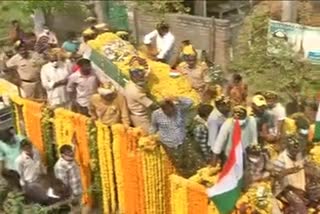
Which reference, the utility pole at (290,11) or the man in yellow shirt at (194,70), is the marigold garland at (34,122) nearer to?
the man in yellow shirt at (194,70)

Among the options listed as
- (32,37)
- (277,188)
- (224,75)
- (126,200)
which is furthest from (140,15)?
(277,188)

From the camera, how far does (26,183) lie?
38.2 feet

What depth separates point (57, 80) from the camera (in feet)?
41.6

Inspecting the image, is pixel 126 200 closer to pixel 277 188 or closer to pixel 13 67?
pixel 277 188

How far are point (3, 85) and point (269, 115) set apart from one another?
14.2 ft

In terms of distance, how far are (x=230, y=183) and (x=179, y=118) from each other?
130 centimetres

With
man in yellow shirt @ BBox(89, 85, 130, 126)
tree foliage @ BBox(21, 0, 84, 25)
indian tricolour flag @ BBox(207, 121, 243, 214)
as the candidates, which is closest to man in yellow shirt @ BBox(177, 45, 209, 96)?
man in yellow shirt @ BBox(89, 85, 130, 126)

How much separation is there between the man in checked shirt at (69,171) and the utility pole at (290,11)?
643 cm

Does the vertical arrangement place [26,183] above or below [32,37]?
below

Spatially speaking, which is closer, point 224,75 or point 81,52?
point 81,52

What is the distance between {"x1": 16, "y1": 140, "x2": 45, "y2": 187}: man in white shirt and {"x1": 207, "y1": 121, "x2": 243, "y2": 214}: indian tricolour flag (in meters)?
2.70

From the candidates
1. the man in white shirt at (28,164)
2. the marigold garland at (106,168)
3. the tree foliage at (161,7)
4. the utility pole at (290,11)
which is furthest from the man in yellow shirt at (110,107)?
the tree foliage at (161,7)

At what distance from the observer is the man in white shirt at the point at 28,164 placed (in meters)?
11.5

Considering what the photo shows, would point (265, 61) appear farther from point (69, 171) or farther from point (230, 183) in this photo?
point (230, 183)
